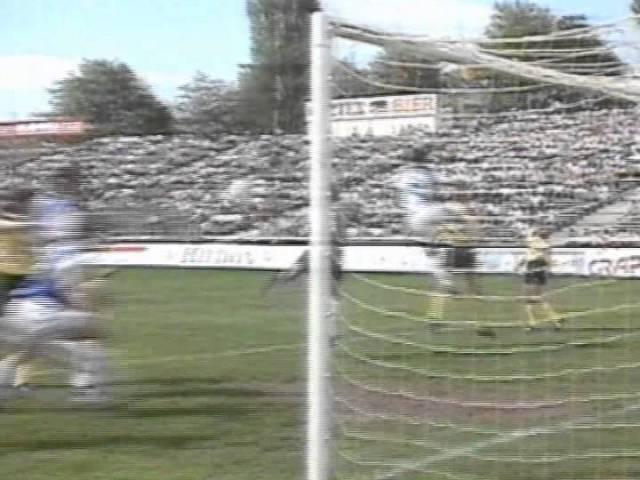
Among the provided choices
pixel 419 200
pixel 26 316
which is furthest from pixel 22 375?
pixel 419 200

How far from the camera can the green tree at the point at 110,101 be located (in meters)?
9.67

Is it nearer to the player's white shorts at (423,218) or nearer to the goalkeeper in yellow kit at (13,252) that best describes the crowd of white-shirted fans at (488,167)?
the player's white shorts at (423,218)

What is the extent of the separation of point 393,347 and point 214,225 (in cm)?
724

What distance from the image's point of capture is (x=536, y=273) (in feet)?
29.0

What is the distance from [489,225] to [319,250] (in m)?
1.38

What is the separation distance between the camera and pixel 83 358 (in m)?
8.05

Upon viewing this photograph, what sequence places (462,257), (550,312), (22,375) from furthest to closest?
(550,312), (22,375), (462,257)

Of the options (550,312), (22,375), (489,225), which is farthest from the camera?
(550,312)

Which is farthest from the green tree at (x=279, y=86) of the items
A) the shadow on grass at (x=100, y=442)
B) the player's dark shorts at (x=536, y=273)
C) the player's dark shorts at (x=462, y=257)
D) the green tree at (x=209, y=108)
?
the player's dark shorts at (x=536, y=273)

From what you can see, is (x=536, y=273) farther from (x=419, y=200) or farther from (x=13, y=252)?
(x=13, y=252)

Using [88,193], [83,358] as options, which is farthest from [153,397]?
[88,193]

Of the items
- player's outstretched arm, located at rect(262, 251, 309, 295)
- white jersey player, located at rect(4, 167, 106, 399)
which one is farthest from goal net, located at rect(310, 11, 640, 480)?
player's outstretched arm, located at rect(262, 251, 309, 295)

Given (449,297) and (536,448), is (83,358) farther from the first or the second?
(536,448)

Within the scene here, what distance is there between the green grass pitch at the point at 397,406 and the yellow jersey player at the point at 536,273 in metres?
0.11
